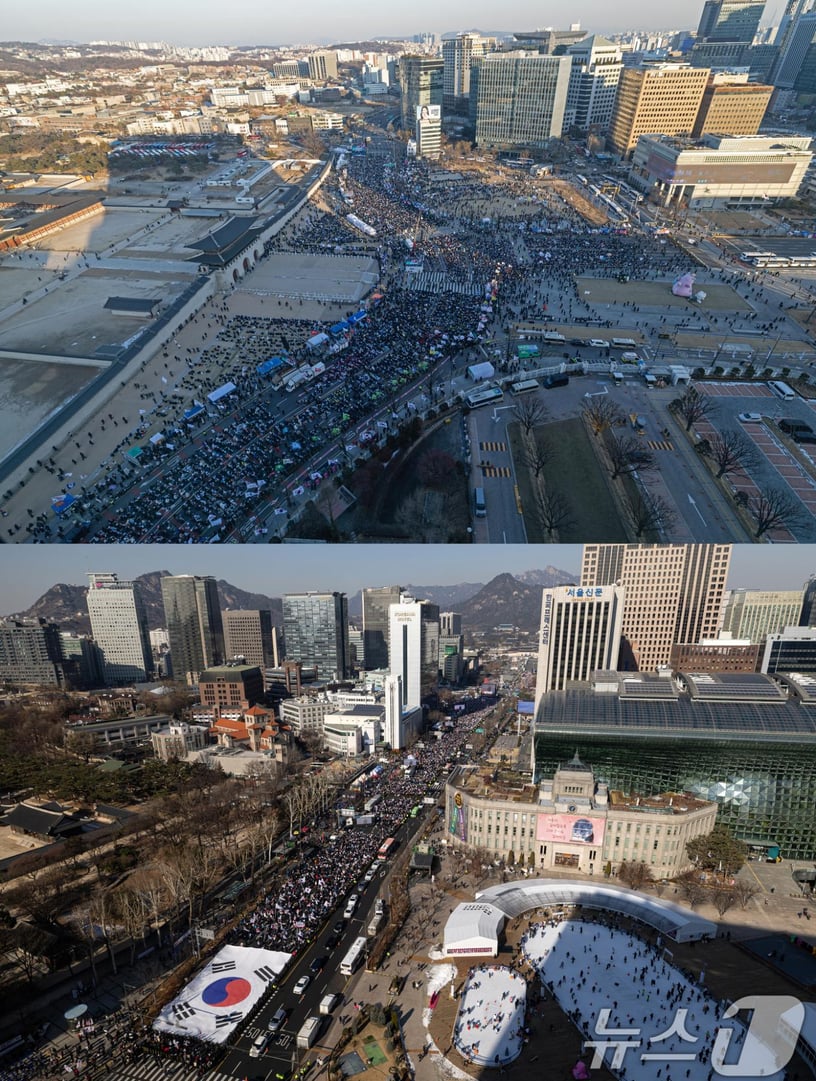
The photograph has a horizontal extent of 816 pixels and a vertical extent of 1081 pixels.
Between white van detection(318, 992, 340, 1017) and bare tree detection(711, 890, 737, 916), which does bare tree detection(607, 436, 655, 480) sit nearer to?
bare tree detection(711, 890, 737, 916)

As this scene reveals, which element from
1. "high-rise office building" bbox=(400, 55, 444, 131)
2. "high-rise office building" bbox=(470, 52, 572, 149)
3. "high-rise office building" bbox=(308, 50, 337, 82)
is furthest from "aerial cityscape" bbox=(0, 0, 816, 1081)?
"high-rise office building" bbox=(308, 50, 337, 82)

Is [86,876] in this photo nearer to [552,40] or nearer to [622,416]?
[622,416]

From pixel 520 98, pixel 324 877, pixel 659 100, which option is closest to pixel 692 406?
pixel 324 877

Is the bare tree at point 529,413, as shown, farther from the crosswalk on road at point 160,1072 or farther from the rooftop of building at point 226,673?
the crosswalk on road at point 160,1072

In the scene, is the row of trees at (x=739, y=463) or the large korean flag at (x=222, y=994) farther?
the row of trees at (x=739, y=463)

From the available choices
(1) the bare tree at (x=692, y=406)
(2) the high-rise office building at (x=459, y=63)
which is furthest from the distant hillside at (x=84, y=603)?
(2) the high-rise office building at (x=459, y=63)
